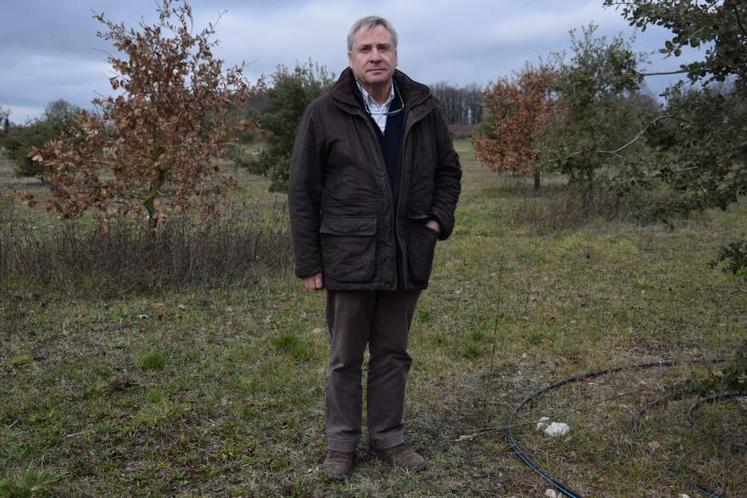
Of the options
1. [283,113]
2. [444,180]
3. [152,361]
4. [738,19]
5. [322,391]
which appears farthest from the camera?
[283,113]

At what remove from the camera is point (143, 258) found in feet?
24.0

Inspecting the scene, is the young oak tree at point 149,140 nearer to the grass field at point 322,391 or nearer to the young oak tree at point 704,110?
the grass field at point 322,391

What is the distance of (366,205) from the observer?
3.21m

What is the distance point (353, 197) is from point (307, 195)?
0.70 feet

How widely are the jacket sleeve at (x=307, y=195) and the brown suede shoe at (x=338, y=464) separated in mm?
930

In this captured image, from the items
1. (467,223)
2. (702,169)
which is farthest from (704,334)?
(467,223)

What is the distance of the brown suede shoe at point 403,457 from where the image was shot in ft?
11.6

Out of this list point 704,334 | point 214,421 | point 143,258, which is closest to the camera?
point 214,421

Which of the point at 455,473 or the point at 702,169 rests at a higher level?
the point at 702,169

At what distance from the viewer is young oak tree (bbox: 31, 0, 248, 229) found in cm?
749

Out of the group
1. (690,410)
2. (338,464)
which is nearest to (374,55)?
(338,464)

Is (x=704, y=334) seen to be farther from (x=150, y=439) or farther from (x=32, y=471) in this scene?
(x=32, y=471)

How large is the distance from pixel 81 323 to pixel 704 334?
5.30m

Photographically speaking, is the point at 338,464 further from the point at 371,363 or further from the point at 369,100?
the point at 369,100
